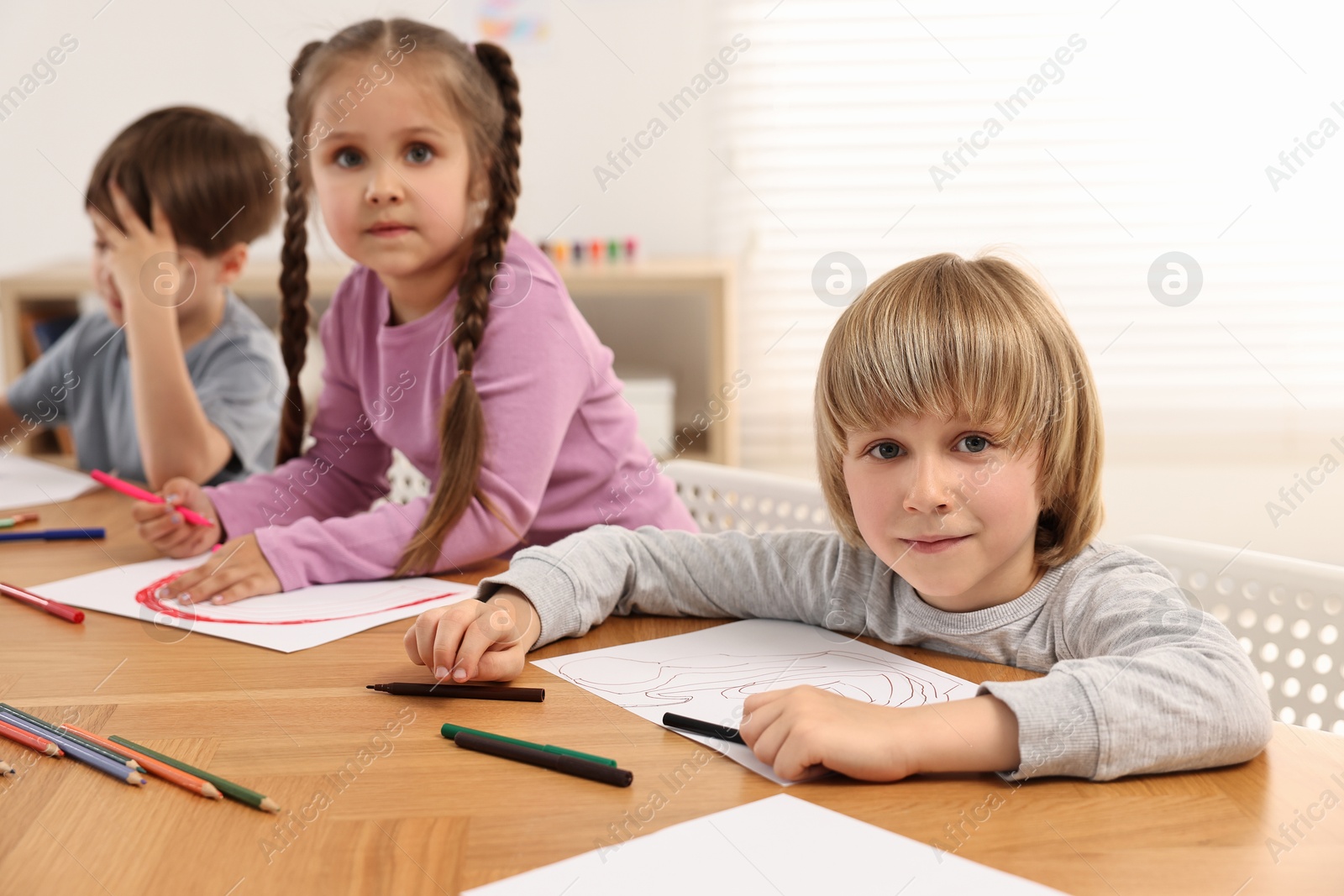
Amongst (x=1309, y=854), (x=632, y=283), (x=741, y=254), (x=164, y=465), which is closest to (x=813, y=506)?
(x=1309, y=854)

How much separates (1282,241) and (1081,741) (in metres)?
2.34

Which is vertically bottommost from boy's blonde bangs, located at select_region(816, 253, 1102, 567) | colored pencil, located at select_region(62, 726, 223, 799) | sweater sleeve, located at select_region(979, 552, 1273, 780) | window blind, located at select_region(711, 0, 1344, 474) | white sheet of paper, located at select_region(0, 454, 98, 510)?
white sheet of paper, located at select_region(0, 454, 98, 510)

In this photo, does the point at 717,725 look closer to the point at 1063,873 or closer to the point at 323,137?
the point at 1063,873

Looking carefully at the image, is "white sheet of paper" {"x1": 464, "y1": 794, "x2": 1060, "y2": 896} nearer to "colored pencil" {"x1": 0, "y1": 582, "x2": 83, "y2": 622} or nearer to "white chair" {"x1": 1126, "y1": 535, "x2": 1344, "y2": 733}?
"white chair" {"x1": 1126, "y1": 535, "x2": 1344, "y2": 733}

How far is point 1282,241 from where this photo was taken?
249 cm

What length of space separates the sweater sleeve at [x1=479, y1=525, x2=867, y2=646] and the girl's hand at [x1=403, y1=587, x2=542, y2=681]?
4 centimetres

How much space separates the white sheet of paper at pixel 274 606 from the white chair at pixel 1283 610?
0.56 meters

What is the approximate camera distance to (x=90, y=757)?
595 millimetres

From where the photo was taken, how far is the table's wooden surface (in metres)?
0.48

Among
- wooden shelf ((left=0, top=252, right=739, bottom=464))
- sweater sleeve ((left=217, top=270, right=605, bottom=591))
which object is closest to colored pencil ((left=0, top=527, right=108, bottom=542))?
sweater sleeve ((left=217, top=270, right=605, bottom=591))

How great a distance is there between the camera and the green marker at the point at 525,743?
22.4 inches

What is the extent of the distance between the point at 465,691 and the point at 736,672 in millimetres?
171

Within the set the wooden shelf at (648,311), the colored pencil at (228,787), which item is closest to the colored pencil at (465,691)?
the colored pencil at (228,787)

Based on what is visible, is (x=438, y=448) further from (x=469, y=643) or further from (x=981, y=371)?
(x=981, y=371)
